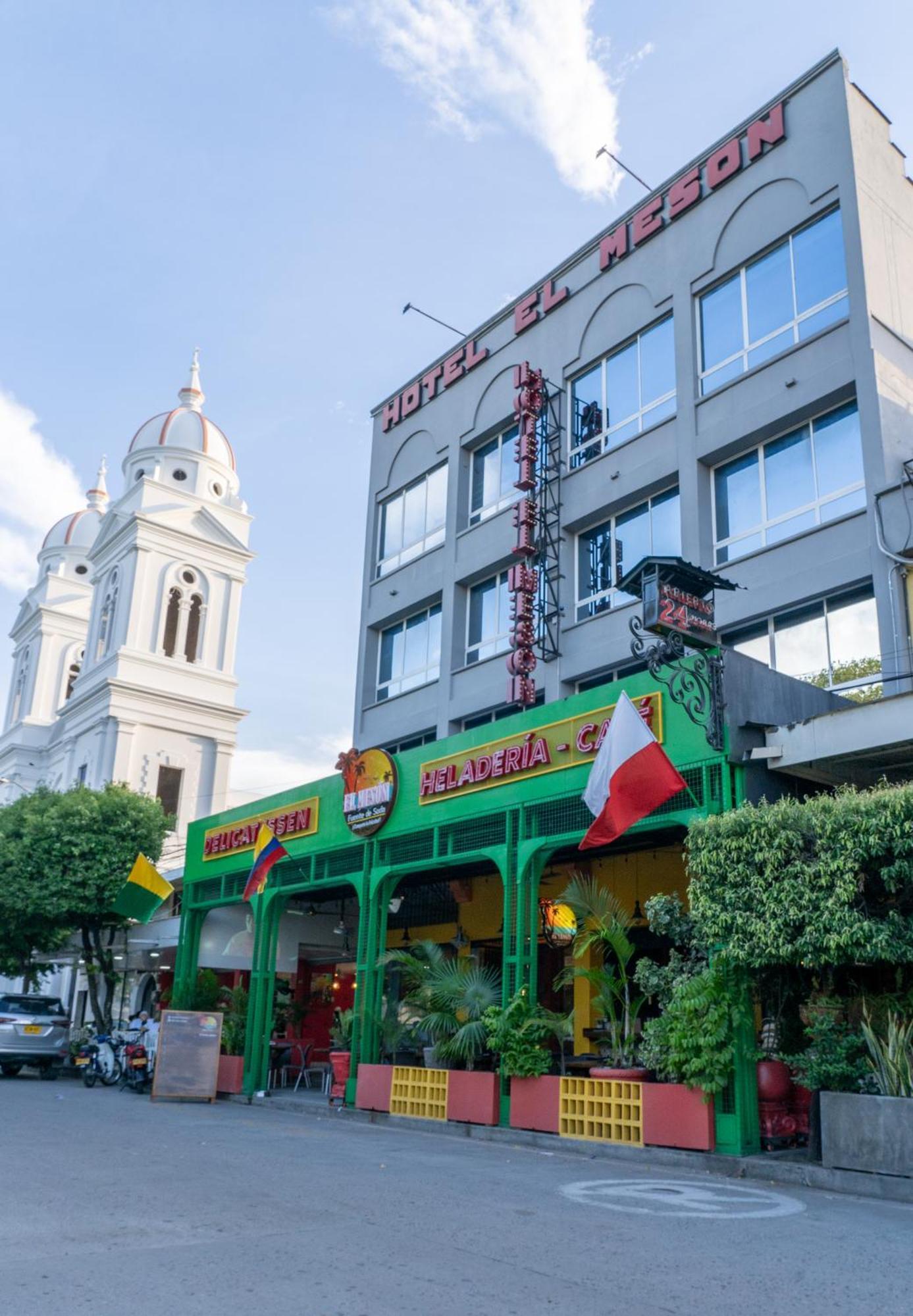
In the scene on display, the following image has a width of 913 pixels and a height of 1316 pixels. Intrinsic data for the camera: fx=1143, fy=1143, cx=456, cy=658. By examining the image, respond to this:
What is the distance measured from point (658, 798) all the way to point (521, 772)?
3203 millimetres

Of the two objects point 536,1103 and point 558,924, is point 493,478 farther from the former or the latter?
point 536,1103

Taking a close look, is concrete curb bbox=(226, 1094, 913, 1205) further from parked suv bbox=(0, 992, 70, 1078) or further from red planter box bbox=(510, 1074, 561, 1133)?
parked suv bbox=(0, 992, 70, 1078)

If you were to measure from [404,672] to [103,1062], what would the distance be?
9.84 metres

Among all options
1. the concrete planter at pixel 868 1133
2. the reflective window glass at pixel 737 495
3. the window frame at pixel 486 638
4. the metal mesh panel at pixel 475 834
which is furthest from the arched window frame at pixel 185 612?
the concrete planter at pixel 868 1133

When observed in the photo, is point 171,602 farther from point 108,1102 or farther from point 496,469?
point 108,1102

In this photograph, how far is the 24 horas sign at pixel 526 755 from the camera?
13.8m

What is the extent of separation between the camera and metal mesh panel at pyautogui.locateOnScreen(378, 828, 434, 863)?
16.8 metres

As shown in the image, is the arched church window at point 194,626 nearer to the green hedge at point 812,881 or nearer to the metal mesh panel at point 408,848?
the metal mesh panel at point 408,848

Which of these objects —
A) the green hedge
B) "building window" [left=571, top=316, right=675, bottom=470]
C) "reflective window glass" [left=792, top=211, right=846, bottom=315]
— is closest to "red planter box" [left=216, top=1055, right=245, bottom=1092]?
the green hedge

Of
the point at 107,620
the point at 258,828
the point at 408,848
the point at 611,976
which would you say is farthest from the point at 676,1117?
the point at 107,620

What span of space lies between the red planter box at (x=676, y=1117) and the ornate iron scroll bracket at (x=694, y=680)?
3.52m

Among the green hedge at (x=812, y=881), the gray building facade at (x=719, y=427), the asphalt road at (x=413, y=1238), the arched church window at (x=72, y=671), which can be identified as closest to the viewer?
the asphalt road at (x=413, y=1238)

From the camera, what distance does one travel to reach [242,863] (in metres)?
21.4

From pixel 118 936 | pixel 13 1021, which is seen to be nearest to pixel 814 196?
pixel 13 1021
